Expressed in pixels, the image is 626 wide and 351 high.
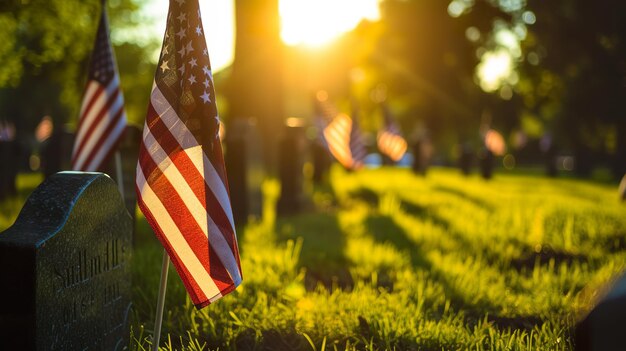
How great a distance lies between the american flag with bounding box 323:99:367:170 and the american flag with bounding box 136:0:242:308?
1320cm

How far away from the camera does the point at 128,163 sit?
7.63 meters

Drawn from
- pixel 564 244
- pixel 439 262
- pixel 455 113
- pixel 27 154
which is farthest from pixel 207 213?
pixel 455 113

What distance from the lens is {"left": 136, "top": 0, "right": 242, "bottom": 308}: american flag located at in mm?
3602

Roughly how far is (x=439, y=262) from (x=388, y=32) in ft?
116

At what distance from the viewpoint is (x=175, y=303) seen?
5.13 meters

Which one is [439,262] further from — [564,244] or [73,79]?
[73,79]

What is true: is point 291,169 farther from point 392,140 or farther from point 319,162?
point 392,140

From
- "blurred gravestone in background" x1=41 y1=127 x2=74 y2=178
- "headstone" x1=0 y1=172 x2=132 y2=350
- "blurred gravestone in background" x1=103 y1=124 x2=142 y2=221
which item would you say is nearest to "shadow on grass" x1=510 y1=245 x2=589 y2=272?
"blurred gravestone in background" x1=103 y1=124 x2=142 y2=221

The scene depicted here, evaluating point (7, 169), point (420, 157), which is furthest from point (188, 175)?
point (420, 157)

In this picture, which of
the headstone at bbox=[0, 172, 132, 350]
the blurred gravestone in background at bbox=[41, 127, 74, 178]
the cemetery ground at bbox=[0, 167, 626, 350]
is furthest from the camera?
the blurred gravestone in background at bbox=[41, 127, 74, 178]

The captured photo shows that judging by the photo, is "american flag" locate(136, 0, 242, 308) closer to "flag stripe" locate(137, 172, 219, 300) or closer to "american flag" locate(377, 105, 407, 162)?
"flag stripe" locate(137, 172, 219, 300)

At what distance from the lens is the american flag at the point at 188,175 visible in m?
3.60

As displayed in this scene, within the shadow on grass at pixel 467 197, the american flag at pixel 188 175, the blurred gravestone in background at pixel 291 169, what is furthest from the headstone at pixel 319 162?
the american flag at pixel 188 175

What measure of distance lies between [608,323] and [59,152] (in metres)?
9.58
